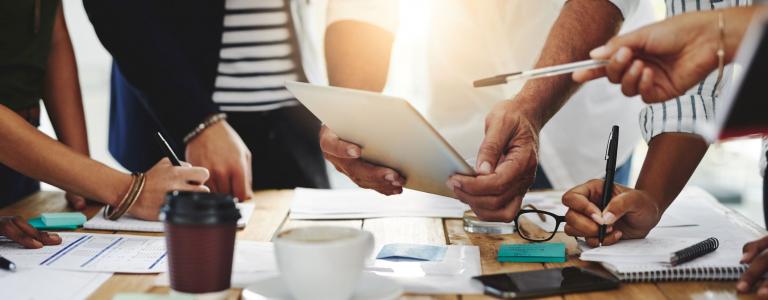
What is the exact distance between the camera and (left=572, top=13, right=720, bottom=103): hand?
1096mm

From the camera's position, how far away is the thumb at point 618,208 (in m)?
1.28

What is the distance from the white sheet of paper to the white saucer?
25 centimetres

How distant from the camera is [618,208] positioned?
1.30 metres

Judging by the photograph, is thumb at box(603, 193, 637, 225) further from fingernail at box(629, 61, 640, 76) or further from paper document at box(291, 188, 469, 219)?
paper document at box(291, 188, 469, 219)

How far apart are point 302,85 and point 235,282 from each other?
34 centimetres

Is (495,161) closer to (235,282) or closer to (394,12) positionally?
(235,282)

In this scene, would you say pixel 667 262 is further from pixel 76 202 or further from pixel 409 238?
pixel 76 202

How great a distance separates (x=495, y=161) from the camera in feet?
4.88

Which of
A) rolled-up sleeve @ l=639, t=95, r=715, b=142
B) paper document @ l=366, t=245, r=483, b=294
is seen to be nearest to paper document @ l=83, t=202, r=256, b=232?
paper document @ l=366, t=245, r=483, b=294

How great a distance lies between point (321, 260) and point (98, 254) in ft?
1.79

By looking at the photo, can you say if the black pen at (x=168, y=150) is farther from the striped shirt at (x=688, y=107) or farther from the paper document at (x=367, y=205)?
the striped shirt at (x=688, y=107)

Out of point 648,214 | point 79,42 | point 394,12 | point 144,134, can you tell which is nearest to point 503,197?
point 648,214

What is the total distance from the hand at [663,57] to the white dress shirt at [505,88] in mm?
1005

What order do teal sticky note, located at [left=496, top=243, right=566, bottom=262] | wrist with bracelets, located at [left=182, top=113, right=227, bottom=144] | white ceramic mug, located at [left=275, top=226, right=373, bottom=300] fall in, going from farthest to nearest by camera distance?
wrist with bracelets, located at [left=182, top=113, right=227, bottom=144] < teal sticky note, located at [left=496, top=243, right=566, bottom=262] < white ceramic mug, located at [left=275, top=226, right=373, bottom=300]
